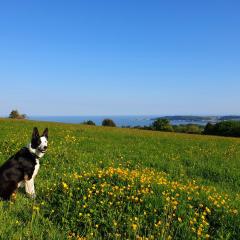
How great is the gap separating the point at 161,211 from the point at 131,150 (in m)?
12.0

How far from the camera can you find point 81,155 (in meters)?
15.8

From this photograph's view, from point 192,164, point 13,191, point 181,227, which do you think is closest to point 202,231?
point 181,227

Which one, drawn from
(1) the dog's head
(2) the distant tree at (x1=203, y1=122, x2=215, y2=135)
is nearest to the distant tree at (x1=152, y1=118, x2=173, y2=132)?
(2) the distant tree at (x1=203, y1=122, x2=215, y2=135)

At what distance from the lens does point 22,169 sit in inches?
392

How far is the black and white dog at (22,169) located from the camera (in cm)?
941

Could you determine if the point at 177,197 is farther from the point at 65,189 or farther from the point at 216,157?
the point at 216,157

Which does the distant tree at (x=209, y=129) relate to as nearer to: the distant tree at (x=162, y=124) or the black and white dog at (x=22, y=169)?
the distant tree at (x=162, y=124)

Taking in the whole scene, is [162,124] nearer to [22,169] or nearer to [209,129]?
[209,129]

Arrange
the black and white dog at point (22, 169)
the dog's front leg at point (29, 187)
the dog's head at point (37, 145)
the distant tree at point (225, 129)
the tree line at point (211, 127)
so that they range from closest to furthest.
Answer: the black and white dog at point (22, 169)
the dog's front leg at point (29, 187)
the dog's head at point (37, 145)
the distant tree at point (225, 129)
the tree line at point (211, 127)

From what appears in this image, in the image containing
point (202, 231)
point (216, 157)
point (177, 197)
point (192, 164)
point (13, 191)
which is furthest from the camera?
point (216, 157)

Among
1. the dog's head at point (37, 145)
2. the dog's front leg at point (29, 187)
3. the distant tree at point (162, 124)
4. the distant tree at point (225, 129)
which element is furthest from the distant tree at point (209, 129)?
the dog's front leg at point (29, 187)

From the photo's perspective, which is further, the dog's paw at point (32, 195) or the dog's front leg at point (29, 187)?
the dog's front leg at point (29, 187)

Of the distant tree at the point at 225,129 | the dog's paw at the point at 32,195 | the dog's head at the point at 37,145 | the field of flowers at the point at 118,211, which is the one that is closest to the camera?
the field of flowers at the point at 118,211

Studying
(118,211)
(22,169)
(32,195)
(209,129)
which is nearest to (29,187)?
(32,195)
